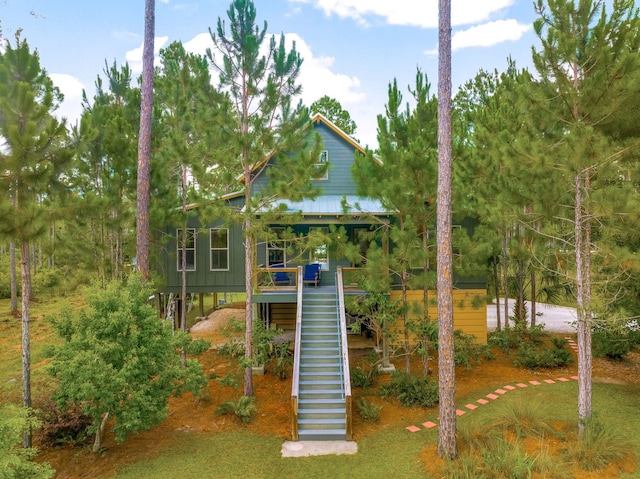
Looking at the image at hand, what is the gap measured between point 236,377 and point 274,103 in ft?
26.8

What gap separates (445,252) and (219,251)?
9.13 m

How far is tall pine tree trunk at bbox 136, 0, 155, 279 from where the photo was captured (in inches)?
393

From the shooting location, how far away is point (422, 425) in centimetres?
889

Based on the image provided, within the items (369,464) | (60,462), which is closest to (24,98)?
(60,462)

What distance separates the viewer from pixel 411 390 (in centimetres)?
1017

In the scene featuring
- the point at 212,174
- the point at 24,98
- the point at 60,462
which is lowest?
the point at 60,462

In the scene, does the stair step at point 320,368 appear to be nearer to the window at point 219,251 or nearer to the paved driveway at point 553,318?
the window at point 219,251

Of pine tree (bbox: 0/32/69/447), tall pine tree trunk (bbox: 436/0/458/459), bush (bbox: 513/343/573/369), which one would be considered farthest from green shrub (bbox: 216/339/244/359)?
bush (bbox: 513/343/573/369)

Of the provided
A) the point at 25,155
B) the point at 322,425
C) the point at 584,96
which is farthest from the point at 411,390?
the point at 25,155

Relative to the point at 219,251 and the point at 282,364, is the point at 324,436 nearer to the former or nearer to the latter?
the point at 282,364

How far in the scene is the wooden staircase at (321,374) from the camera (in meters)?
8.64

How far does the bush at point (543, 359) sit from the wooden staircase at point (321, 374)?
631 cm

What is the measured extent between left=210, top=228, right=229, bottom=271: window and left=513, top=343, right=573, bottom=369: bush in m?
10.4

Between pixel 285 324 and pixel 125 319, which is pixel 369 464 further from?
pixel 285 324
